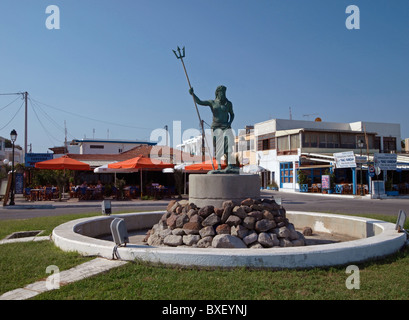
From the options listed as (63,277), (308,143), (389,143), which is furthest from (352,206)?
(389,143)

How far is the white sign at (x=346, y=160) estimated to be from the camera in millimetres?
26244

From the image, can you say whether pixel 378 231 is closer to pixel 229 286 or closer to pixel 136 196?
pixel 229 286

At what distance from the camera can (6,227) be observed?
10508 mm

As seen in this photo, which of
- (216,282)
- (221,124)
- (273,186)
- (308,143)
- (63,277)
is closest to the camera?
(216,282)

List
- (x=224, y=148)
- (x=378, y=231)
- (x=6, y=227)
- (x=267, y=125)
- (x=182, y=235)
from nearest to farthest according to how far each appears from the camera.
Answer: (x=182, y=235)
(x=378, y=231)
(x=224, y=148)
(x=6, y=227)
(x=267, y=125)

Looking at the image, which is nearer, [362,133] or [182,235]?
[182,235]

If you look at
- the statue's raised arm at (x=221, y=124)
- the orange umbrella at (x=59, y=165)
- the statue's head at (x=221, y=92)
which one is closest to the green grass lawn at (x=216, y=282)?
the statue's raised arm at (x=221, y=124)

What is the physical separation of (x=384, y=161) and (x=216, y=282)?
2515cm

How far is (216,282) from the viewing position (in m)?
4.64

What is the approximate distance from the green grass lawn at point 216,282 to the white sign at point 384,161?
72.7 ft

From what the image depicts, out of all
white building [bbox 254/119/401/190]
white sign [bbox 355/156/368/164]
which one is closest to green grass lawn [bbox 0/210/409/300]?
white sign [bbox 355/156/368/164]

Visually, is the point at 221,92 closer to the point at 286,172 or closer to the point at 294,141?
the point at 294,141
